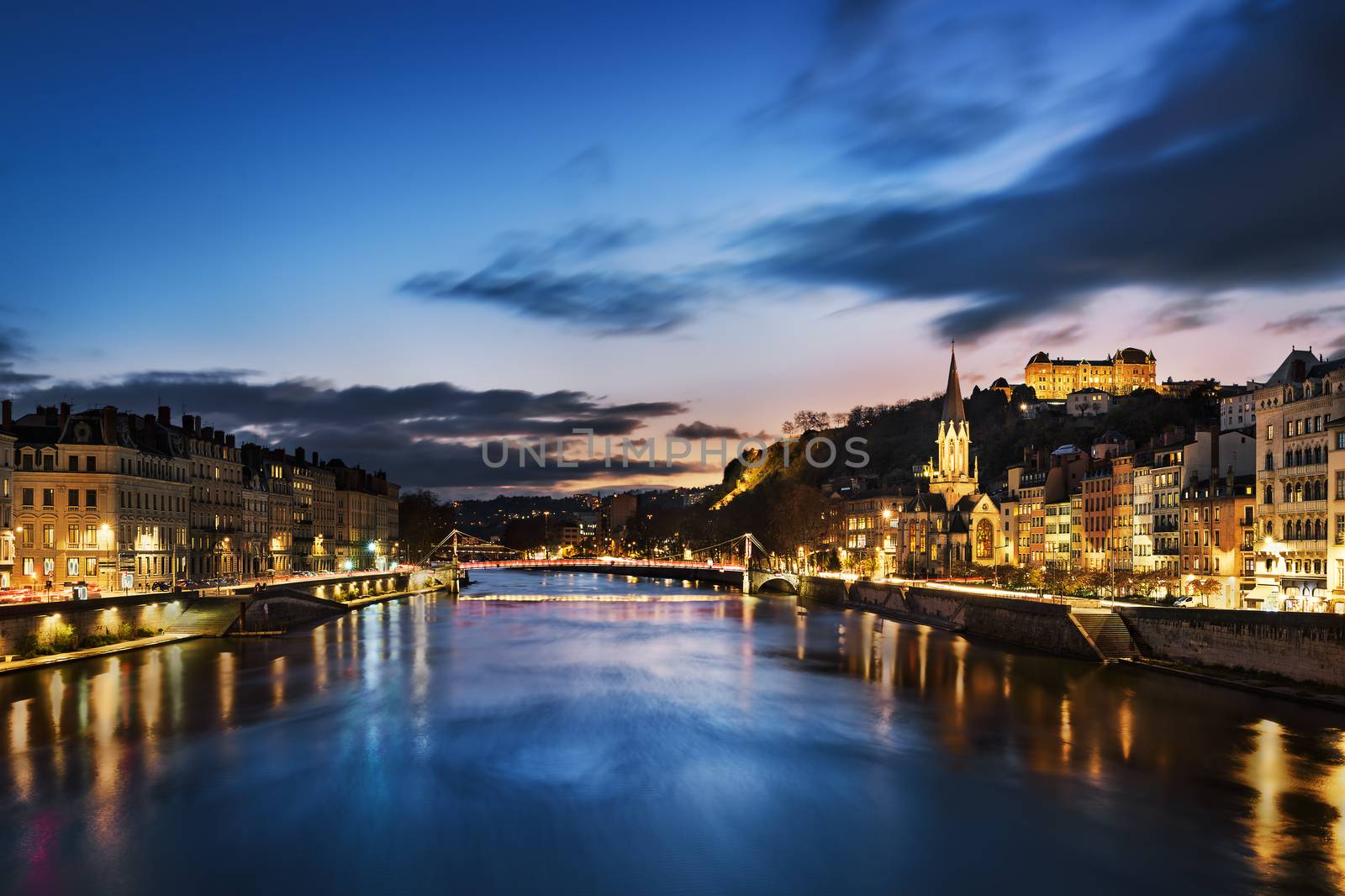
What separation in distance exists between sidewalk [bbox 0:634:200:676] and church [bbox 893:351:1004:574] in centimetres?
6741

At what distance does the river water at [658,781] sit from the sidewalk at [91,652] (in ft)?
2.65

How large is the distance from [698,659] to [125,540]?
30.8 m

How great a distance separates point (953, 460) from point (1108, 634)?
7772 cm

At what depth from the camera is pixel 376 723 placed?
3516 centimetres

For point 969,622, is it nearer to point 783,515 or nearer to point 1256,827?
point 1256,827

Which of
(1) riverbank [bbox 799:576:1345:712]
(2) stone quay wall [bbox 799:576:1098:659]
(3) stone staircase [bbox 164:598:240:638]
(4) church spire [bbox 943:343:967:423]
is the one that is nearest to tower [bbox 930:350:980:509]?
(4) church spire [bbox 943:343:967:423]

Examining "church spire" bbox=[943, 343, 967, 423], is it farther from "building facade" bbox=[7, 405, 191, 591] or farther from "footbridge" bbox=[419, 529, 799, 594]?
"building facade" bbox=[7, 405, 191, 591]

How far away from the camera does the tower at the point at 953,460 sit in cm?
11844

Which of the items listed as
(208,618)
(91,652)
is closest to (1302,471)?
(91,652)

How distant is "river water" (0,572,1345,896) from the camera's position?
21.1 m

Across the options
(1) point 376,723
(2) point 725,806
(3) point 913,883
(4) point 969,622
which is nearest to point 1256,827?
(3) point 913,883

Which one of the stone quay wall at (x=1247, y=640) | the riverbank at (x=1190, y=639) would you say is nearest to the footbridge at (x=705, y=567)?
the riverbank at (x=1190, y=639)

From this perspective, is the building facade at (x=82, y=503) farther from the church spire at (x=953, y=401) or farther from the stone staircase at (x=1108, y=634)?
the church spire at (x=953, y=401)

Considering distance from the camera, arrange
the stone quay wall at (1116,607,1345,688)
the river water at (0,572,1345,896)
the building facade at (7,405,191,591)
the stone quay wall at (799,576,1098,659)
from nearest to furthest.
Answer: the river water at (0,572,1345,896)
the stone quay wall at (1116,607,1345,688)
the stone quay wall at (799,576,1098,659)
the building facade at (7,405,191,591)
